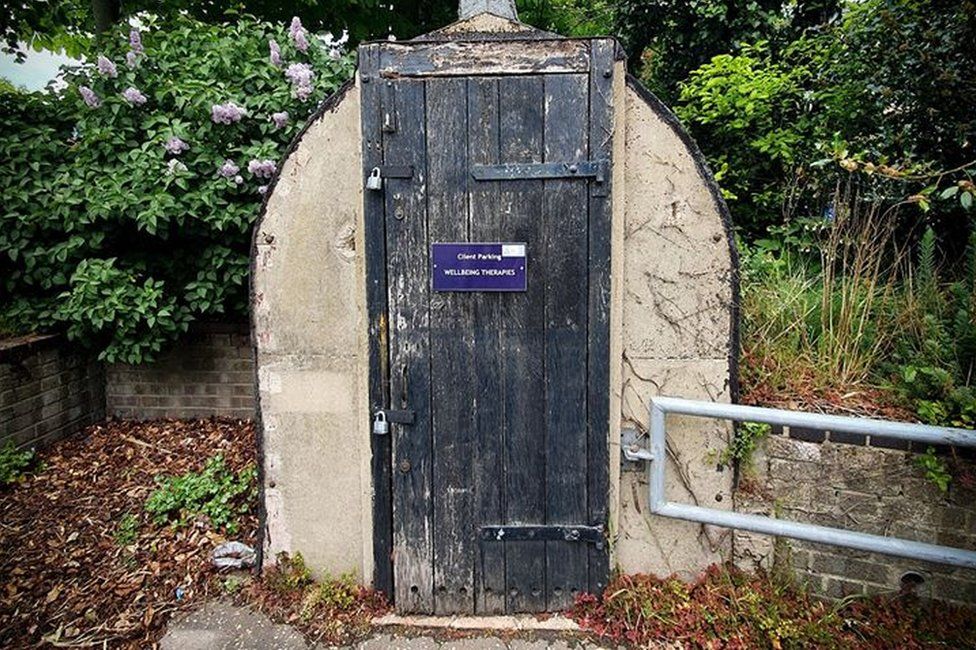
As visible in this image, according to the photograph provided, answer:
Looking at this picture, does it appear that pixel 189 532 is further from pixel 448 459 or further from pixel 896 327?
pixel 896 327

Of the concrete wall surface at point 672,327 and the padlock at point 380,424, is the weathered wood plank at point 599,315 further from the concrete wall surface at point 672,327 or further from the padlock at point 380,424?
the padlock at point 380,424

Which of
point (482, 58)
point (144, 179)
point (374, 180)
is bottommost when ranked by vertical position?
point (374, 180)

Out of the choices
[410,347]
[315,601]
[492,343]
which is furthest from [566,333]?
[315,601]

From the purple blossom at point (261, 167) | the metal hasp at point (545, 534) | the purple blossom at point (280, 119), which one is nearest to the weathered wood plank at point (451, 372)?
the metal hasp at point (545, 534)

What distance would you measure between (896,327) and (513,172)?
2.30 metres

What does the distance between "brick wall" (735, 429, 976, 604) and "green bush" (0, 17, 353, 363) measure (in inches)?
147

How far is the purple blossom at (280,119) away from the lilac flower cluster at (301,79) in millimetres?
184

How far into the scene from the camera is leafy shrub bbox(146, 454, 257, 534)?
11.9 ft

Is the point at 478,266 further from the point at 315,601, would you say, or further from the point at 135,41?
the point at 135,41

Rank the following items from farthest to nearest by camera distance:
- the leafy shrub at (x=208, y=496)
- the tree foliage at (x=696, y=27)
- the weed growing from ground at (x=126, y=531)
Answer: the tree foliage at (x=696, y=27) < the leafy shrub at (x=208, y=496) < the weed growing from ground at (x=126, y=531)

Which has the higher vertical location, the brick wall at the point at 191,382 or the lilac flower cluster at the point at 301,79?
the lilac flower cluster at the point at 301,79

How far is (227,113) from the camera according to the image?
163 inches

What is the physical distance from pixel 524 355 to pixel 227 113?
2.94 m

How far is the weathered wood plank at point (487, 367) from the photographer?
8.68 feet
